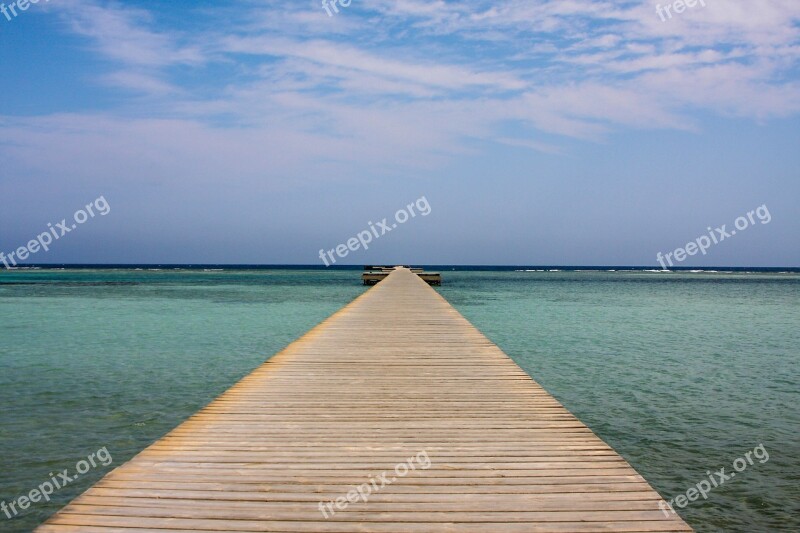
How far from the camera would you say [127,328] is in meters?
18.1

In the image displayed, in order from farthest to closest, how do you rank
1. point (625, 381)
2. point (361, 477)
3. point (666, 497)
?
point (625, 381) → point (666, 497) → point (361, 477)

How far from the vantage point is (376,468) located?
3898 mm

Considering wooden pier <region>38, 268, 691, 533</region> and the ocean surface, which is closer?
wooden pier <region>38, 268, 691, 533</region>

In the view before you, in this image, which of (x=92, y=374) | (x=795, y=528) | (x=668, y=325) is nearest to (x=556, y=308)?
(x=668, y=325)

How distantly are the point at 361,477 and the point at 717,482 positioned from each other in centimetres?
428

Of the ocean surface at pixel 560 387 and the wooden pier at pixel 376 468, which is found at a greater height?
the wooden pier at pixel 376 468

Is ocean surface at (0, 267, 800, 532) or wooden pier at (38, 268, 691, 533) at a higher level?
wooden pier at (38, 268, 691, 533)

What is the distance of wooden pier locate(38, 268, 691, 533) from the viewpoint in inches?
123

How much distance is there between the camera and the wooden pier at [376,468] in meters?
3.14

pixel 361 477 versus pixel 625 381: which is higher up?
pixel 361 477

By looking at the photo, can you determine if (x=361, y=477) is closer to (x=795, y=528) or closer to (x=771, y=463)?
(x=795, y=528)

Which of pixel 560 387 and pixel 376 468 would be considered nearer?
pixel 376 468

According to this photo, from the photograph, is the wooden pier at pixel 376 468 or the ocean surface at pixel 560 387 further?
the ocean surface at pixel 560 387

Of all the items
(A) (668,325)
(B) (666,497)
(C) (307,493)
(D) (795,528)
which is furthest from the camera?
(A) (668,325)
